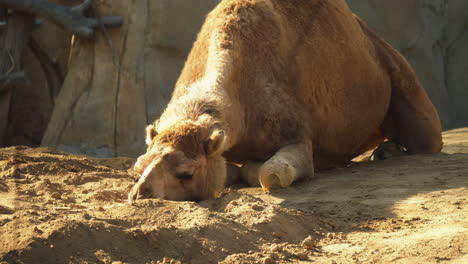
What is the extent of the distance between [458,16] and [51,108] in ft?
24.7

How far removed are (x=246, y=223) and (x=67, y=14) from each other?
290 inches

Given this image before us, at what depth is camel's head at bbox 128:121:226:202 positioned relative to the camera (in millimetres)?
4387

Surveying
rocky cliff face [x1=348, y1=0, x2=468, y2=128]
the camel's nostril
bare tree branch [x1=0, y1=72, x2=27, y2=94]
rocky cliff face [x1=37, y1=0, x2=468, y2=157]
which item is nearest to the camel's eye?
the camel's nostril

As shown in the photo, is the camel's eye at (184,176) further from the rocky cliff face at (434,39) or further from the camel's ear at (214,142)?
the rocky cliff face at (434,39)

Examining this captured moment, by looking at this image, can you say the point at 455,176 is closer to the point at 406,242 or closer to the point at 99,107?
the point at 406,242

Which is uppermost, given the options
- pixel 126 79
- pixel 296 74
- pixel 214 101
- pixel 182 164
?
pixel 126 79

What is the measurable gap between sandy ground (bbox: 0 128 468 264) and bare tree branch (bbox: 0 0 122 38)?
16.1 ft

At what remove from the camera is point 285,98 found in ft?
20.6

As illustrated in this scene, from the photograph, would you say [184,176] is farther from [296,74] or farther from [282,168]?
[296,74]

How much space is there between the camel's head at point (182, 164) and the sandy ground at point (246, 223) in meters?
0.25

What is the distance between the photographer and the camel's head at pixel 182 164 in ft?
14.4

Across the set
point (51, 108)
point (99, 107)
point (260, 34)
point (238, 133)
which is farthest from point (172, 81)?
point (238, 133)

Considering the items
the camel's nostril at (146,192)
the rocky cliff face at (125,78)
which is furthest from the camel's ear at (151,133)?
the rocky cliff face at (125,78)

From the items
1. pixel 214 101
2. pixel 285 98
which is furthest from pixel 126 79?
pixel 214 101
